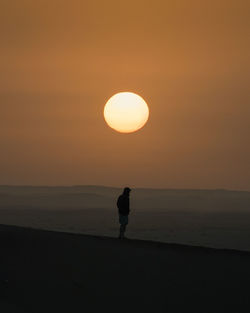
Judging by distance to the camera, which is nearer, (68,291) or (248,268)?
(68,291)

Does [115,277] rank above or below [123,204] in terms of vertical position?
below

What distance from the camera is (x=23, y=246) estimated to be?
21312mm

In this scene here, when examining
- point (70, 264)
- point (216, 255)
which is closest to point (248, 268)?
point (216, 255)

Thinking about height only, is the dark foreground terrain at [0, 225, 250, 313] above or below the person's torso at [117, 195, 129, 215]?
below

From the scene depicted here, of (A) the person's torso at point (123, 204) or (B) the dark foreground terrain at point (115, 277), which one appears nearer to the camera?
(B) the dark foreground terrain at point (115, 277)

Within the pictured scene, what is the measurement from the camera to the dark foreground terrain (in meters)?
15.7

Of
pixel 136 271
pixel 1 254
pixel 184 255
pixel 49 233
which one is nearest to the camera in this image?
pixel 136 271

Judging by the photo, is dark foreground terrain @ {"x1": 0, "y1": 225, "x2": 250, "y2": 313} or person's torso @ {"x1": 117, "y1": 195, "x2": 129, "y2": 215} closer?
dark foreground terrain @ {"x1": 0, "y1": 225, "x2": 250, "y2": 313}

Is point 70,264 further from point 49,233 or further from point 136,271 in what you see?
point 49,233

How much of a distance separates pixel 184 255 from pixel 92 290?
5.19 metres

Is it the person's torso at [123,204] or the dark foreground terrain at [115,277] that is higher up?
the person's torso at [123,204]

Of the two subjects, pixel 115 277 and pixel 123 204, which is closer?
pixel 115 277

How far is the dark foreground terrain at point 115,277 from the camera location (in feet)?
51.5

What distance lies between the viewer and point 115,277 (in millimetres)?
18031
